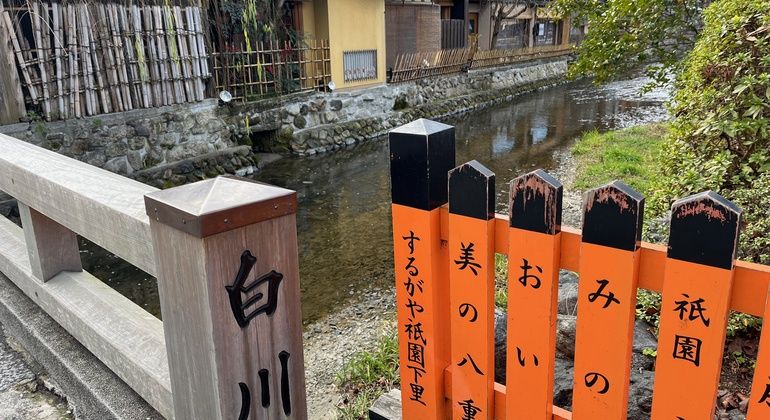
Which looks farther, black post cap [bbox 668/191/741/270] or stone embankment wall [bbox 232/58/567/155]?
stone embankment wall [bbox 232/58/567/155]

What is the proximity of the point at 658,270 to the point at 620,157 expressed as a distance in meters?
7.91

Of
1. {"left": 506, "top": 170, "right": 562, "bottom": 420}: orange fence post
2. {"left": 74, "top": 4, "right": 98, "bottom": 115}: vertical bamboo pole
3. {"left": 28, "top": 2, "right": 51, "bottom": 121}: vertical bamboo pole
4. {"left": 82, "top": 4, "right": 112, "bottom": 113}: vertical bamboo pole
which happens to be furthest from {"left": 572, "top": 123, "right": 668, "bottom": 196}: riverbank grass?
{"left": 28, "top": 2, "right": 51, "bottom": 121}: vertical bamboo pole

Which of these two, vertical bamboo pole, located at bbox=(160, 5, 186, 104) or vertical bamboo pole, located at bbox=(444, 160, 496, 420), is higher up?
vertical bamboo pole, located at bbox=(160, 5, 186, 104)

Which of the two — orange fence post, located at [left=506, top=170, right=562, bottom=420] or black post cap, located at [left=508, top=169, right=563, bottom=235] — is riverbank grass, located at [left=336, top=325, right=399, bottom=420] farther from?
black post cap, located at [left=508, top=169, right=563, bottom=235]

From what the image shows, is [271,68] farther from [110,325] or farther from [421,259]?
→ [421,259]

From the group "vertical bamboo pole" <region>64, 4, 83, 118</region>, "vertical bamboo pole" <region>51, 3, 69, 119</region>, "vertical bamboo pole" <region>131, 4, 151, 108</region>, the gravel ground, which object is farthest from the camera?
"vertical bamboo pole" <region>131, 4, 151, 108</region>

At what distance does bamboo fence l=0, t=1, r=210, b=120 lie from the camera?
7.33m

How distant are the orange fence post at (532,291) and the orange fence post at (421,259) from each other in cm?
31

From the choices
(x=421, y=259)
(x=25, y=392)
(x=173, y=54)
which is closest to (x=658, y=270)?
(x=421, y=259)

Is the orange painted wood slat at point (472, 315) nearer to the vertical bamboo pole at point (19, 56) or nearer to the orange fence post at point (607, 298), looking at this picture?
the orange fence post at point (607, 298)

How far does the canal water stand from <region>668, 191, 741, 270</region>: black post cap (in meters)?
3.92

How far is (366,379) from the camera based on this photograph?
3.34 metres

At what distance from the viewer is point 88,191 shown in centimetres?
199

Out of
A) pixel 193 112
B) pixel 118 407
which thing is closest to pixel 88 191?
pixel 118 407
